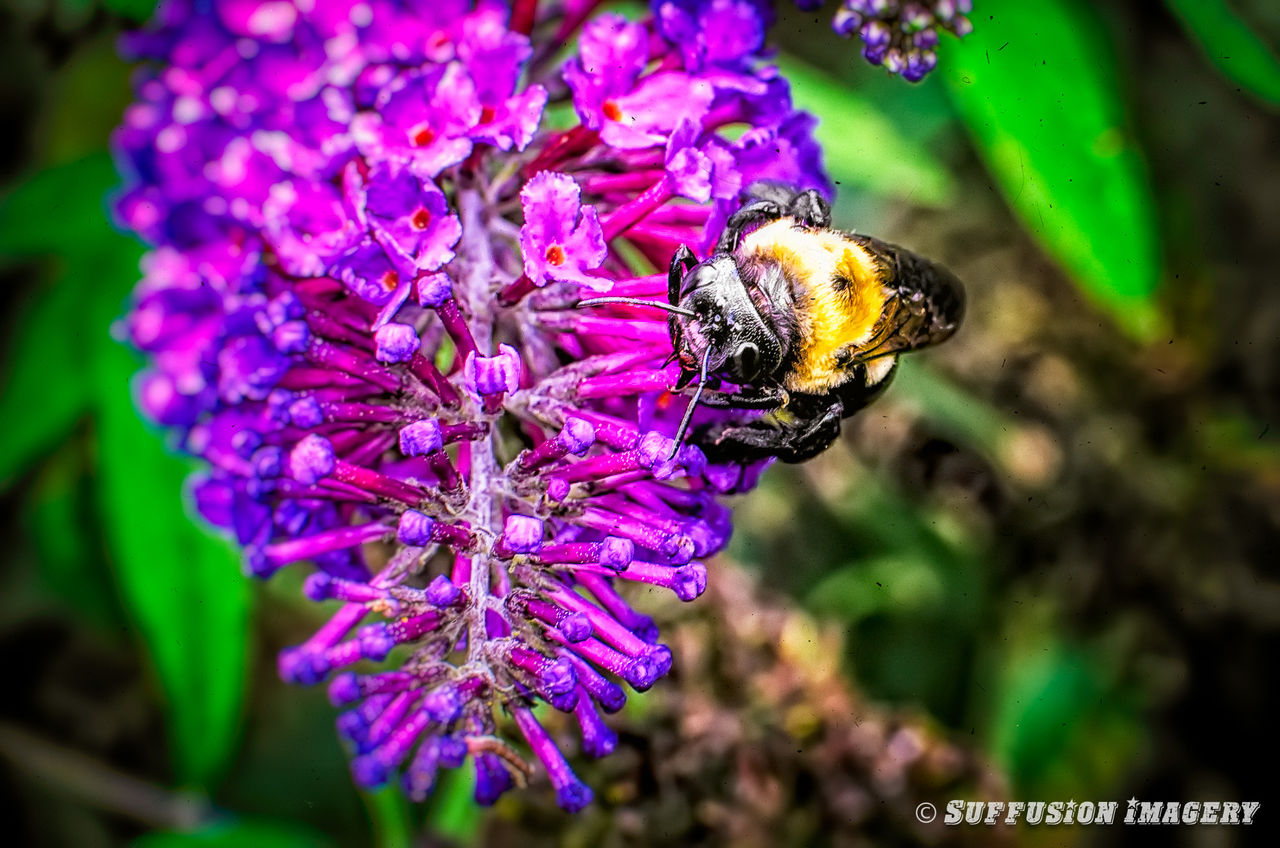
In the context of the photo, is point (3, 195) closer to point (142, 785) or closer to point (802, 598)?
point (142, 785)

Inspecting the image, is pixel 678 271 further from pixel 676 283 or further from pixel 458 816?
pixel 458 816

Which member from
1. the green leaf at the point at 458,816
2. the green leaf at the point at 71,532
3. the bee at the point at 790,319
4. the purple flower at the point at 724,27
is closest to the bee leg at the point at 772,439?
the bee at the point at 790,319

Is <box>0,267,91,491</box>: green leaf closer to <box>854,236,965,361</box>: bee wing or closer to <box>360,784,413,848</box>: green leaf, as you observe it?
<box>360,784,413,848</box>: green leaf

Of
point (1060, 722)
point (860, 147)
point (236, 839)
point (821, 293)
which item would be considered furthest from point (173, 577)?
point (1060, 722)

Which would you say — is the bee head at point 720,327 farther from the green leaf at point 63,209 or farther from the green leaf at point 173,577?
the green leaf at point 63,209

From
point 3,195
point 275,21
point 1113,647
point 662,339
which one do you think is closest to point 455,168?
point 662,339

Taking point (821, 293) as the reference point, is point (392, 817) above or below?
below

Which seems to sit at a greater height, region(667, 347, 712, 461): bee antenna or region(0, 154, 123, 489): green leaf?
region(667, 347, 712, 461): bee antenna

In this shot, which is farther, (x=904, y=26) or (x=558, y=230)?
(x=904, y=26)

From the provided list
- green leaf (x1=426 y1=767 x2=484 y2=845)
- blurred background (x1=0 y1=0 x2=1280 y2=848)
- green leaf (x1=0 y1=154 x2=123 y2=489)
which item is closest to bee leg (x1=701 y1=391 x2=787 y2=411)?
blurred background (x1=0 y1=0 x2=1280 y2=848)
